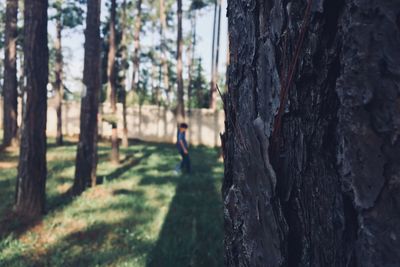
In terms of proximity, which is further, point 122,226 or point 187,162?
point 187,162

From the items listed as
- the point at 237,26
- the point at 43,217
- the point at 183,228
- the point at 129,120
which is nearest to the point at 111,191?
the point at 43,217

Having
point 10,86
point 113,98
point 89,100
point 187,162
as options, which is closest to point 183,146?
point 187,162

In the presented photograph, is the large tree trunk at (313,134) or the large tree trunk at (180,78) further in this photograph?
the large tree trunk at (180,78)

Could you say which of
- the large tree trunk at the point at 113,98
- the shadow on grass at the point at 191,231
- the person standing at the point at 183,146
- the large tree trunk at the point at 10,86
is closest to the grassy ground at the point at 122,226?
the shadow on grass at the point at 191,231

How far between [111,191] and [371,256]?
1093 centimetres

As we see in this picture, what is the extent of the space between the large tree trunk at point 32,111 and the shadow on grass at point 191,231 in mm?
2917

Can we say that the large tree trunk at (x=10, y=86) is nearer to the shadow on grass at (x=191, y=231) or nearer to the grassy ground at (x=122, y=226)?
the grassy ground at (x=122, y=226)

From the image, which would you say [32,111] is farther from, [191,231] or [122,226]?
[191,231]

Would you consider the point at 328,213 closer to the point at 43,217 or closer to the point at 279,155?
the point at 279,155

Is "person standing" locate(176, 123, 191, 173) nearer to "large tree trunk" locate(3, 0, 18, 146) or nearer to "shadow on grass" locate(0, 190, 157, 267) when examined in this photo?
"shadow on grass" locate(0, 190, 157, 267)

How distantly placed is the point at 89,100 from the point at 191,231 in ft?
19.1

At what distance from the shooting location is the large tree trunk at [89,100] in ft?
39.0

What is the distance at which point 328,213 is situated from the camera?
113 cm

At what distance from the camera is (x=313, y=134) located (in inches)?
46.0
